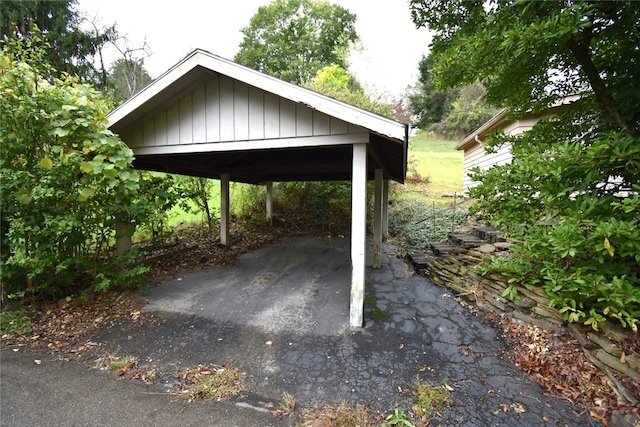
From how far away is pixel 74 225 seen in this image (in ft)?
10.8

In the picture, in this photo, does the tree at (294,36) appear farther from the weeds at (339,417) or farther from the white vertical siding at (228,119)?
the weeds at (339,417)

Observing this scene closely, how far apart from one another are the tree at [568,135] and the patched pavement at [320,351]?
3.00 ft

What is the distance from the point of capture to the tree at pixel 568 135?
2.04 metres

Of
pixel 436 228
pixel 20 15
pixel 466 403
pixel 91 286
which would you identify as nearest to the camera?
pixel 466 403

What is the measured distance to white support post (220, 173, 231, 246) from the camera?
711 cm

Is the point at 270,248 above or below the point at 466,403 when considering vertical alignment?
above

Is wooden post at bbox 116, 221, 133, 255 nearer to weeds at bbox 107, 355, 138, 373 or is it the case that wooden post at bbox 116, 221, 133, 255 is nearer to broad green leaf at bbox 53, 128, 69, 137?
broad green leaf at bbox 53, 128, 69, 137

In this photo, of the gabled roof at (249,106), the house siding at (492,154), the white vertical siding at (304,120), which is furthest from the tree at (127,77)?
the house siding at (492,154)

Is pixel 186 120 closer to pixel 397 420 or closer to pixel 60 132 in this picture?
pixel 60 132

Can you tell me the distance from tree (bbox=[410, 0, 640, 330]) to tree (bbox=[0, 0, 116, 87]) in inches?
569

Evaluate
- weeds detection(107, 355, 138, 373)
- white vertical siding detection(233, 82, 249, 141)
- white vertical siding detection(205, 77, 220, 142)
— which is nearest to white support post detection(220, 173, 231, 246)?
white vertical siding detection(205, 77, 220, 142)

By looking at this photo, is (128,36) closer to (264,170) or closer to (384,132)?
(264,170)

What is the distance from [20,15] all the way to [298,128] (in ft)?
46.4

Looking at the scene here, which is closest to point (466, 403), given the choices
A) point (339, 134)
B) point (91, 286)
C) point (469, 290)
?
point (469, 290)
